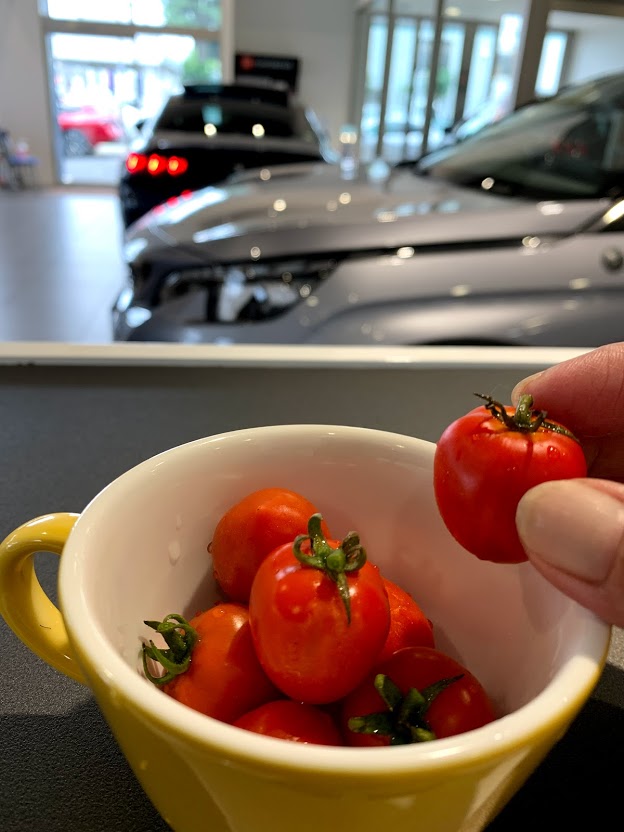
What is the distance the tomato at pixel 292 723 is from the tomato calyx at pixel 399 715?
0.06ft

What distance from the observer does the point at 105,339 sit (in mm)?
3391

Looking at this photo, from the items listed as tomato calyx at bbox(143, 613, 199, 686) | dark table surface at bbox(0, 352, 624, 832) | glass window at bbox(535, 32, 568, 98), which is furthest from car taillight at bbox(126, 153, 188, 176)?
glass window at bbox(535, 32, 568, 98)

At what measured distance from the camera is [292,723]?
1.03 feet

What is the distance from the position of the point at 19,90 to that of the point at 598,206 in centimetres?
732

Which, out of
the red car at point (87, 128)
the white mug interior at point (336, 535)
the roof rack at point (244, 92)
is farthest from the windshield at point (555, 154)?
the red car at point (87, 128)

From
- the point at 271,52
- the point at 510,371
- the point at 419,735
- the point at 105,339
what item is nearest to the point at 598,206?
the point at 510,371

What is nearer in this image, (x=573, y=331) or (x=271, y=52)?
(x=573, y=331)

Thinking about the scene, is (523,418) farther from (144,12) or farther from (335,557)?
(144,12)

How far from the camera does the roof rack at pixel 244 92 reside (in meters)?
4.07

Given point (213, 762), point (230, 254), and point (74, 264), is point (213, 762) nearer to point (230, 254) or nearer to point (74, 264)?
point (230, 254)

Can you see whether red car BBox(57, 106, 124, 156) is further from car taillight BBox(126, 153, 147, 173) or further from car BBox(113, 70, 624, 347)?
car BBox(113, 70, 624, 347)

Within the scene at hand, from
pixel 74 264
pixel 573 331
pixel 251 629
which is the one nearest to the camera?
pixel 251 629

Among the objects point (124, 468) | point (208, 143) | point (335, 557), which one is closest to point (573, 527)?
point (335, 557)

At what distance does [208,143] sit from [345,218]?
6.92ft
